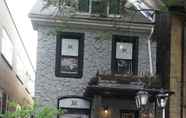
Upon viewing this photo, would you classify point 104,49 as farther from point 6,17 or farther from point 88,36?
point 6,17

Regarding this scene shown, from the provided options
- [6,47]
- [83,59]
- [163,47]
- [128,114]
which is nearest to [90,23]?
[83,59]

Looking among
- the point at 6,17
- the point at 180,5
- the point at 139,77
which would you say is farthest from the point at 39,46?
the point at 6,17

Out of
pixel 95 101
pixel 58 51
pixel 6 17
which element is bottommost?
pixel 95 101

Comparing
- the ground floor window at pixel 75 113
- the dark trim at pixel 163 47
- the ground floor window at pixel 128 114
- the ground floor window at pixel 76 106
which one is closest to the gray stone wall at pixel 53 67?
the ground floor window at pixel 76 106

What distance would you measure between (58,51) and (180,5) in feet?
26.6

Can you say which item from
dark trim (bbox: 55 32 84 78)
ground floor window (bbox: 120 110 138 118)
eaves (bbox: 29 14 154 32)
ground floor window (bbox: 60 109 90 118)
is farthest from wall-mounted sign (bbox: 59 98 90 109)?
eaves (bbox: 29 14 154 32)

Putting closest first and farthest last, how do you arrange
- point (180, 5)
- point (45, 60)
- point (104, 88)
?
point (180, 5) < point (104, 88) < point (45, 60)

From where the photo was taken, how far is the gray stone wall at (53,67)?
103 ft

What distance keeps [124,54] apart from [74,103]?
3501 millimetres

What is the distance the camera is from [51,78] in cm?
3150

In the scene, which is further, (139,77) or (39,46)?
(39,46)

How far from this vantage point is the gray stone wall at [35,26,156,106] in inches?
1238

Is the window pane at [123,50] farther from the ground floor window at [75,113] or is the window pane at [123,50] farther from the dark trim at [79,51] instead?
the ground floor window at [75,113]

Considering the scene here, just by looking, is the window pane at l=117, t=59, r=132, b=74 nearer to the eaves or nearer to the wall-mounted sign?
the eaves
